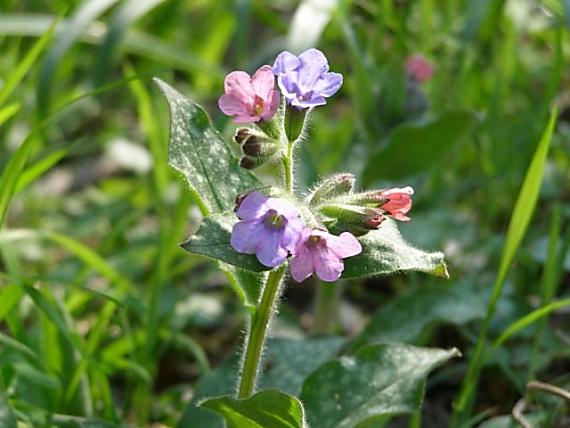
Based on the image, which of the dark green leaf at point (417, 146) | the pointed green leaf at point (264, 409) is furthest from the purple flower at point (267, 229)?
the dark green leaf at point (417, 146)

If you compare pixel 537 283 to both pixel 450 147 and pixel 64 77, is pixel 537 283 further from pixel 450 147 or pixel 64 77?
pixel 64 77

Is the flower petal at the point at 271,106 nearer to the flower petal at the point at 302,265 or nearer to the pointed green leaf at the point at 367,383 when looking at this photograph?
the flower petal at the point at 302,265

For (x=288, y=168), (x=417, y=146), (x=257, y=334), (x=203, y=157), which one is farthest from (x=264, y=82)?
(x=417, y=146)

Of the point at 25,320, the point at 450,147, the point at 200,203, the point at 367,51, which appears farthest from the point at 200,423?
the point at 367,51

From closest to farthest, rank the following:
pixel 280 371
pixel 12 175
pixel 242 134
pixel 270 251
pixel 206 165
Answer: pixel 270 251 < pixel 242 134 < pixel 206 165 < pixel 12 175 < pixel 280 371

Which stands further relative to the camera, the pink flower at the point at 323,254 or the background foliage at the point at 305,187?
the background foliage at the point at 305,187

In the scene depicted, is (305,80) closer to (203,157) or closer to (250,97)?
(250,97)
